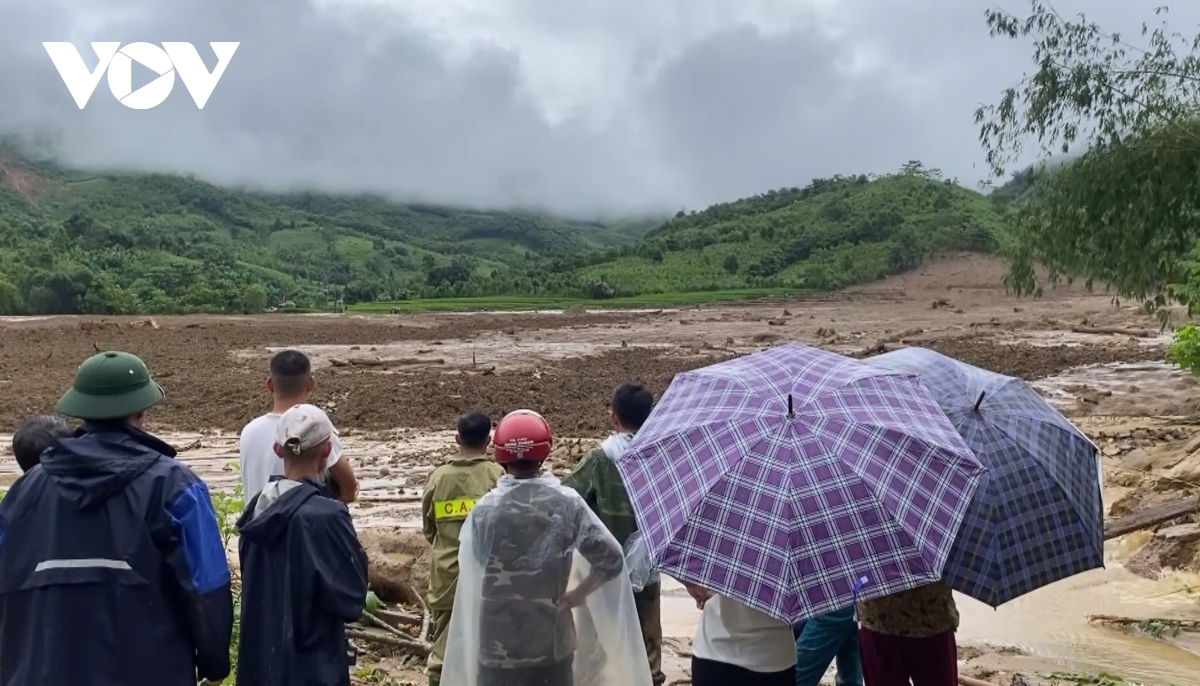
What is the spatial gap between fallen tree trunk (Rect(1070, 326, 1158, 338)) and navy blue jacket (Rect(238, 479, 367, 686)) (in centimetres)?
2771

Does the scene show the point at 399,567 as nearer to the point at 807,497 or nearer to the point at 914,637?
the point at 914,637

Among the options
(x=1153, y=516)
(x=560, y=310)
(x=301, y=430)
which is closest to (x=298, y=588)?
(x=301, y=430)

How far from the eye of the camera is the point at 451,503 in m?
4.45

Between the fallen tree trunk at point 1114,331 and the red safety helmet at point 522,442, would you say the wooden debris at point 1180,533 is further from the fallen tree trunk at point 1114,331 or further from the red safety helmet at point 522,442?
the fallen tree trunk at point 1114,331

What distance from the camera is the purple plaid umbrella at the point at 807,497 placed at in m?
2.75

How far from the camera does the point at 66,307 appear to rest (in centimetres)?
4600

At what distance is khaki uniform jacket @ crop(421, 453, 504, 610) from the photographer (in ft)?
14.5

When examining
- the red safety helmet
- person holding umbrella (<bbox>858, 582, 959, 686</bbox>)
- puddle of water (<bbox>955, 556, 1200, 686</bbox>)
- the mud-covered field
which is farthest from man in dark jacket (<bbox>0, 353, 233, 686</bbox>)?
the mud-covered field

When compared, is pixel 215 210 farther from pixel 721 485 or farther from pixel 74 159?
pixel 721 485

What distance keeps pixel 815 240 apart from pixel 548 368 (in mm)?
53834

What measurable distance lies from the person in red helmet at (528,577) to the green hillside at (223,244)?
47881mm

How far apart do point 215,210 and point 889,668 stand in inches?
4794

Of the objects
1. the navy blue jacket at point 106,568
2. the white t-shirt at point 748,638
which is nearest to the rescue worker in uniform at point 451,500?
the white t-shirt at point 748,638

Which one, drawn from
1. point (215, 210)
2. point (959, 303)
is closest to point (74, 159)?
point (215, 210)
